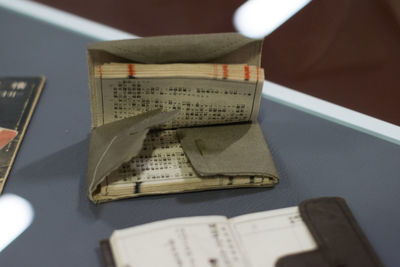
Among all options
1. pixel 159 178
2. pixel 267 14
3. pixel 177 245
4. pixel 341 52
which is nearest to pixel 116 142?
pixel 159 178

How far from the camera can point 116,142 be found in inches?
30.5

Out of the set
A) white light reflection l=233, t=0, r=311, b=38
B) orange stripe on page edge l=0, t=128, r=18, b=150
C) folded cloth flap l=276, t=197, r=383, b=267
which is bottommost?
folded cloth flap l=276, t=197, r=383, b=267

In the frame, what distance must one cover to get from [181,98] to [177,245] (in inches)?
10.3

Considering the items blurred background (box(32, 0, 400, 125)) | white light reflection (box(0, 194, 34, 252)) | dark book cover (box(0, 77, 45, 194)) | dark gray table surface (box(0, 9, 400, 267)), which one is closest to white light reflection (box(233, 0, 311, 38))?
blurred background (box(32, 0, 400, 125))

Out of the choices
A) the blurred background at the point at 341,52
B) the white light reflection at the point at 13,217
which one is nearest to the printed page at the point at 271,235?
the white light reflection at the point at 13,217

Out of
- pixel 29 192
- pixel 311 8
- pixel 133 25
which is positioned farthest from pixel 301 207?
pixel 133 25

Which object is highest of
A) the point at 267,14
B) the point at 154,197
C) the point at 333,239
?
the point at 267,14

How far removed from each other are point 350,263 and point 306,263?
0.21ft

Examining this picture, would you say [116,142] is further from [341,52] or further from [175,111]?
[341,52]

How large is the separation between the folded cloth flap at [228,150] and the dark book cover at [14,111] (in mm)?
307

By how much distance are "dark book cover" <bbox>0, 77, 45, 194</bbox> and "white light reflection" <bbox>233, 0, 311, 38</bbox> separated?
0.50 meters

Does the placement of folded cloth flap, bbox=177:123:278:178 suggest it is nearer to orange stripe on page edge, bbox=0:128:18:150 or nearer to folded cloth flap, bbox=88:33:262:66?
folded cloth flap, bbox=88:33:262:66

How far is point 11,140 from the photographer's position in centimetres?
88

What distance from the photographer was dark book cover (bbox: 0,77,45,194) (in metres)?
0.85
